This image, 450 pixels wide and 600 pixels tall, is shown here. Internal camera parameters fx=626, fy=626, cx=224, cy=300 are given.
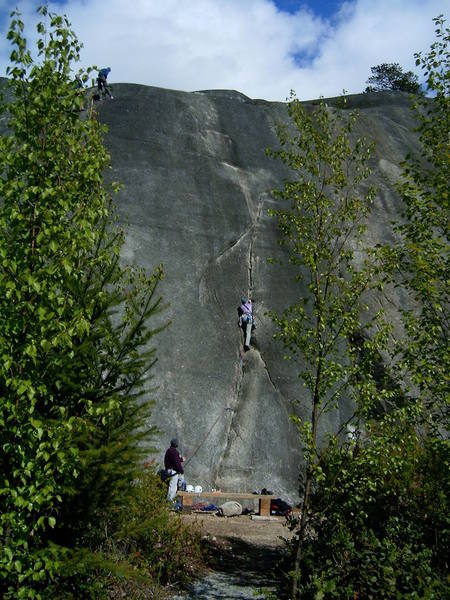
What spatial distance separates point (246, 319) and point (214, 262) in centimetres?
234

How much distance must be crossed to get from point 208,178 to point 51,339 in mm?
18952

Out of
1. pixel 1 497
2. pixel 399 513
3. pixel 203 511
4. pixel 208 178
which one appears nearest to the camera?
pixel 1 497

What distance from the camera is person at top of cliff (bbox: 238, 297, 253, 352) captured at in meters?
20.0

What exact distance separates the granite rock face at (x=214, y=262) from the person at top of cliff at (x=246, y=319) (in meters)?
0.24

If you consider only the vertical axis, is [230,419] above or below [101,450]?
above

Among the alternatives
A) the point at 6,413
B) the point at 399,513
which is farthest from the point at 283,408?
the point at 6,413

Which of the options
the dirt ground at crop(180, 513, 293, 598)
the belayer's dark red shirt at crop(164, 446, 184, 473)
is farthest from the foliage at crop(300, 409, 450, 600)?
the belayer's dark red shirt at crop(164, 446, 184, 473)

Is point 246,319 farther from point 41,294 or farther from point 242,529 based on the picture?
point 41,294

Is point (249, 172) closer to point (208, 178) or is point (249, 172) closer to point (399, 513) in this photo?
point (208, 178)

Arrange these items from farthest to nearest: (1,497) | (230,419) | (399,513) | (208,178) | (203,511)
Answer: (208,178) → (230,419) → (203,511) → (399,513) → (1,497)

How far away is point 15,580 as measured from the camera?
5.24 m

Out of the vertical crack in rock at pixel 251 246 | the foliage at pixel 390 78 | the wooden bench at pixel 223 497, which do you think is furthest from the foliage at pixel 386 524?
the foliage at pixel 390 78

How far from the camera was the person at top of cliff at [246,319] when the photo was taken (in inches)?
786

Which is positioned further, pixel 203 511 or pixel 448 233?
pixel 203 511
